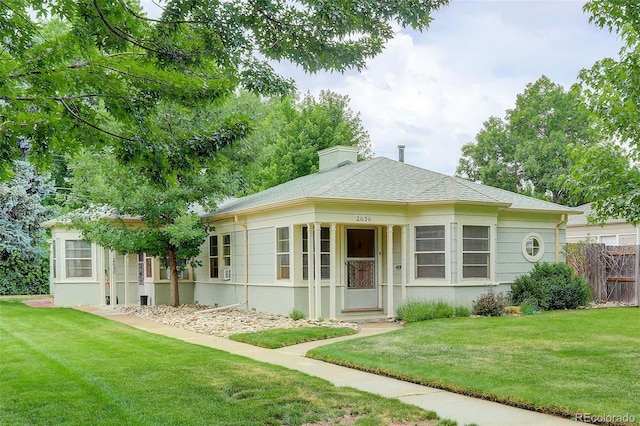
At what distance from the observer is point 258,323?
528 inches

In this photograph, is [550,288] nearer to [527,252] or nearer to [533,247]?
[527,252]

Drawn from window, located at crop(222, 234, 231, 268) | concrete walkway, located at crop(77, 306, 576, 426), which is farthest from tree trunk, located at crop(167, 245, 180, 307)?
concrete walkway, located at crop(77, 306, 576, 426)

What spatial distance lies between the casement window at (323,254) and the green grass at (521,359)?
110 inches

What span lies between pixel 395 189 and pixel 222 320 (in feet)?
17.6

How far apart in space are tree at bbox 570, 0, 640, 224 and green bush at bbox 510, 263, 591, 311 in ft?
23.4

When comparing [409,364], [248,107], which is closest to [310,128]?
[248,107]

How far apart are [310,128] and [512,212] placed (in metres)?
18.0

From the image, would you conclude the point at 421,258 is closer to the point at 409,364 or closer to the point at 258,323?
the point at 258,323

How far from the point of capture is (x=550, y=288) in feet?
49.9

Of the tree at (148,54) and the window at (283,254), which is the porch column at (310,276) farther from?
the tree at (148,54)

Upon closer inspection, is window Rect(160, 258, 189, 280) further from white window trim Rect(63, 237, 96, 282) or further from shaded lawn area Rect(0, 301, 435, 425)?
shaded lawn area Rect(0, 301, 435, 425)

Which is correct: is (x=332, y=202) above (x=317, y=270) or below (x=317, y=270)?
above

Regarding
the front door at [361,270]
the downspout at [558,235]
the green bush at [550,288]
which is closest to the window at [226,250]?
the front door at [361,270]

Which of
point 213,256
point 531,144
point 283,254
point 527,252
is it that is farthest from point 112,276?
point 531,144
